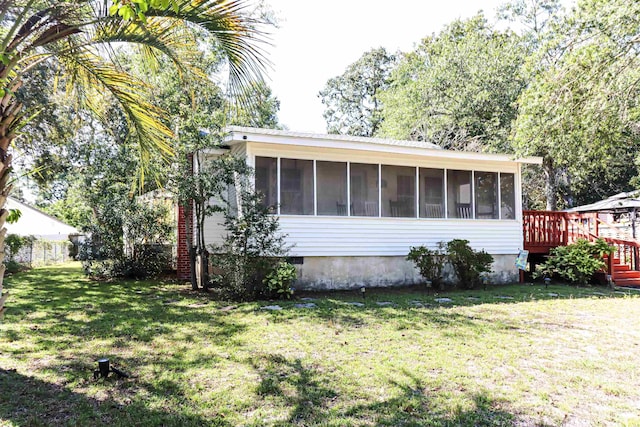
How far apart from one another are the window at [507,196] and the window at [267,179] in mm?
6145

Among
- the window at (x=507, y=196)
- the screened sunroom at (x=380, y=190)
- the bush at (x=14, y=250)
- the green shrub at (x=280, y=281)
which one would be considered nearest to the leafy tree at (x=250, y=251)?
the green shrub at (x=280, y=281)

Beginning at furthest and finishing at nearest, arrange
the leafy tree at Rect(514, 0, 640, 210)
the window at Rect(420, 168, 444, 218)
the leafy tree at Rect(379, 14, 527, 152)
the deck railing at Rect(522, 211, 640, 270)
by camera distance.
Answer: the leafy tree at Rect(379, 14, 527, 152)
the deck railing at Rect(522, 211, 640, 270)
the window at Rect(420, 168, 444, 218)
the leafy tree at Rect(514, 0, 640, 210)

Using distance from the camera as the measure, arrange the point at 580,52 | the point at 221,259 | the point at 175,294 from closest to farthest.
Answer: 1. the point at 580,52
2. the point at 221,259
3. the point at 175,294

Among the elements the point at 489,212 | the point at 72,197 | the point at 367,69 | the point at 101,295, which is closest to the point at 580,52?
the point at 489,212

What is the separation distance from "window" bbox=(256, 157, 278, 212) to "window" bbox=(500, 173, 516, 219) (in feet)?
20.2

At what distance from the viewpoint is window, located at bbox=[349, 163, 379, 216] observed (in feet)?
31.8

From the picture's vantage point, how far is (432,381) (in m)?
3.83

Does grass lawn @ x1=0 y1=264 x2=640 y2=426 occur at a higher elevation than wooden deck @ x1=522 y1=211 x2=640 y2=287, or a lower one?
lower

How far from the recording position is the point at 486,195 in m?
10.9

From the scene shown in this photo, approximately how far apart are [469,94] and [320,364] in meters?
15.6

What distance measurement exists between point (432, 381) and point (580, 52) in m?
6.42

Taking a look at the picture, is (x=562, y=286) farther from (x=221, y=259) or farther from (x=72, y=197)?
(x=72, y=197)

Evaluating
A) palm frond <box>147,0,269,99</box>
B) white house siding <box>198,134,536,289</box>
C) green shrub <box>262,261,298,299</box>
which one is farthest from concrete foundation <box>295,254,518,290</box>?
palm frond <box>147,0,269,99</box>

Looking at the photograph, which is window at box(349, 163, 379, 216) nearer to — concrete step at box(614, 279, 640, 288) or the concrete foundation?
the concrete foundation
